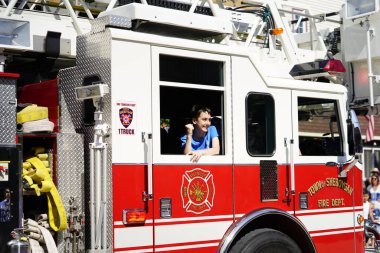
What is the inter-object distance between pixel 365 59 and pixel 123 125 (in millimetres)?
3485

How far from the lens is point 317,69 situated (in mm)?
6496

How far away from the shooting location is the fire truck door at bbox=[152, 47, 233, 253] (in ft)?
16.8

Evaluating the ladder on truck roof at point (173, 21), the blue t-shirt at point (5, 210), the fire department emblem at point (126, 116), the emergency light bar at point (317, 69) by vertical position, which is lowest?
the blue t-shirt at point (5, 210)

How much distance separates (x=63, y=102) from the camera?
5559 mm

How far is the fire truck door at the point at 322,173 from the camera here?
6184 mm

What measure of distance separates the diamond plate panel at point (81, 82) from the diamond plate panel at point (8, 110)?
0.69 metres

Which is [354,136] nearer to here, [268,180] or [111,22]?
[268,180]

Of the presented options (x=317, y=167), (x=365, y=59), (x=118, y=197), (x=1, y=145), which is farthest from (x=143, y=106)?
(x=365, y=59)

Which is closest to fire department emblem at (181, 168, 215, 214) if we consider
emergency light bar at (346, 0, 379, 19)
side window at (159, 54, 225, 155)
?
side window at (159, 54, 225, 155)

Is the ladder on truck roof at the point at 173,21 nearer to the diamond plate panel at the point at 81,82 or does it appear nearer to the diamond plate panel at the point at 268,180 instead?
the diamond plate panel at the point at 81,82

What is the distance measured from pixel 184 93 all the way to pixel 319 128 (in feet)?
6.13

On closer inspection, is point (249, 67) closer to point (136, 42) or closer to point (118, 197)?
point (136, 42)

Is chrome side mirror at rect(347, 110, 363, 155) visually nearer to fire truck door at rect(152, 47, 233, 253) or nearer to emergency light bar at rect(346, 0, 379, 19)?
emergency light bar at rect(346, 0, 379, 19)

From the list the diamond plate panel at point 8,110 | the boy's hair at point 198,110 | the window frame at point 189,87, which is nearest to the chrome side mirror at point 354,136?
the window frame at point 189,87
